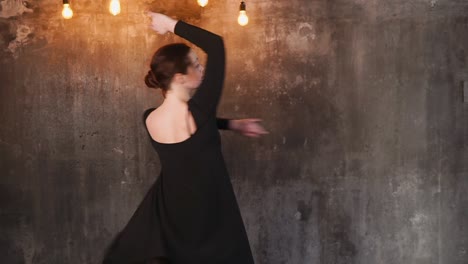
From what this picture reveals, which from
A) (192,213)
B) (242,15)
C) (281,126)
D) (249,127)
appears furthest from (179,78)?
(281,126)

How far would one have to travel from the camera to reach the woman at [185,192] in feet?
9.36

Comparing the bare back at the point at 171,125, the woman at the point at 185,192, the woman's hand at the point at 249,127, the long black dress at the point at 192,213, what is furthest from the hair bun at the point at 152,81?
the woman's hand at the point at 249,127

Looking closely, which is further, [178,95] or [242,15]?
[242,15]

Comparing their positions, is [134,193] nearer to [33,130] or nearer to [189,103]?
[33,130]

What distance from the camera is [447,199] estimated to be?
498 cm

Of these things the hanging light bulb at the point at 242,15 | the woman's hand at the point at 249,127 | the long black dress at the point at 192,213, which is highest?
the hanging light bulb at the point at 242,15

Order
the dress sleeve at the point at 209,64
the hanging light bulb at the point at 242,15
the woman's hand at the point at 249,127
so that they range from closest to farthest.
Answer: the dress sleeve at the point at 209,64 < the woman's hand at the point at 249,127 < the hanging light bulb at the point at 242,15

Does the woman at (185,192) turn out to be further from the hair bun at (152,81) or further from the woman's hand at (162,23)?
the woman's hand at (162,23)

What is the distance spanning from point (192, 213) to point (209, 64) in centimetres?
74

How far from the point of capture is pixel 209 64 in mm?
2725

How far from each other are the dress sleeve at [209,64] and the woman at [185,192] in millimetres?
16

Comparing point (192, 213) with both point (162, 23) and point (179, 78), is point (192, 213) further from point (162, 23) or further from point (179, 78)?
point (162, 23)

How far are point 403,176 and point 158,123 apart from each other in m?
2.74

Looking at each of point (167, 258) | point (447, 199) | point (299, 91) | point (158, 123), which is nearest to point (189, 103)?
point (158, 123)
